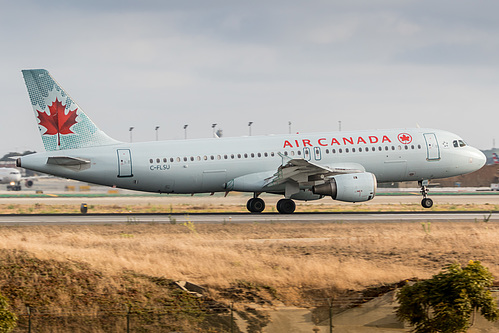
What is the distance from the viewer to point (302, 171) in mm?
36156

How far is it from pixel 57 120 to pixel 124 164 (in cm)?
468

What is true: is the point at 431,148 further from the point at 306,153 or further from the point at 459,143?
the point at 306,153

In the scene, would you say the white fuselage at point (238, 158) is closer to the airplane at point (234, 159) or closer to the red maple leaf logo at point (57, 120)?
the airplane at point (234, 159)

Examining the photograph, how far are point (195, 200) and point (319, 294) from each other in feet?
121

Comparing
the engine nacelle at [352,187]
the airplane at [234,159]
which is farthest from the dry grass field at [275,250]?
the airplane at [234,159]

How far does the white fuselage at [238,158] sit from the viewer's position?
37000 millimetres

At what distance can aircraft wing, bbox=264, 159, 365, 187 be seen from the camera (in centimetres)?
3556

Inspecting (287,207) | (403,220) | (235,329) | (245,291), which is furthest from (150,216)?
(235,329)

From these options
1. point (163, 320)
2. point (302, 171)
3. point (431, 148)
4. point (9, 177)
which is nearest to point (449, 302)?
point (163, 320)

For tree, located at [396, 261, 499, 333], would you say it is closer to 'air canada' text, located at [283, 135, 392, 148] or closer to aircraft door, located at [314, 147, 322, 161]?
aircraft door, located at [314, 147, 322, 161]

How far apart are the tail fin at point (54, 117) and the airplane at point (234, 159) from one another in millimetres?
58

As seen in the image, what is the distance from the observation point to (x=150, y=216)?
38.1 m

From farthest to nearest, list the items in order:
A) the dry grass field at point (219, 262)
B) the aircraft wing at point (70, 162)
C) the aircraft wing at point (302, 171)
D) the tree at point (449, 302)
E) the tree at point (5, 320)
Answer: the aircraft wing at point (70, 162)
the aircraft wing at point (302, 171)
the dry grass field at point (219, 262)
the tree at point (449, 302)
the tree at point (5, 320)

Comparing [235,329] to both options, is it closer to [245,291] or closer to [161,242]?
[245,291]
